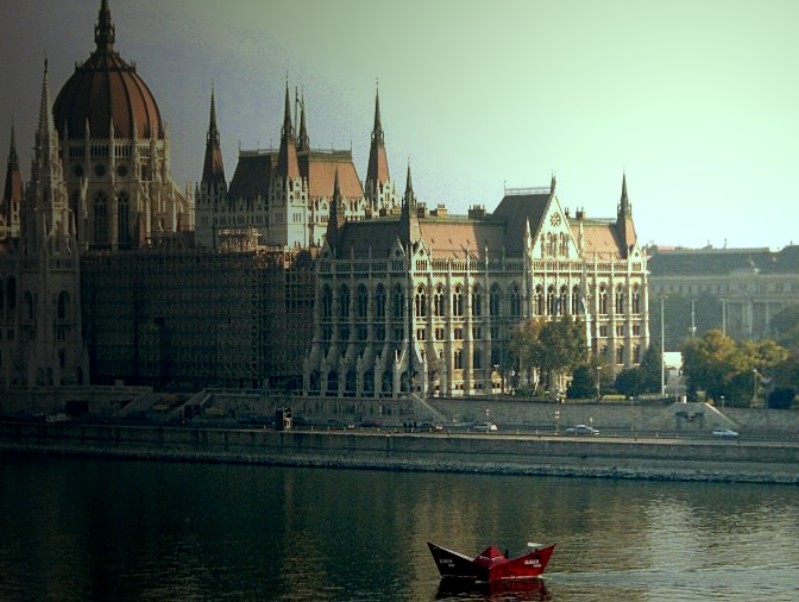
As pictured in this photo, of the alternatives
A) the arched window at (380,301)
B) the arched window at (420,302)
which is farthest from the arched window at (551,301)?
the arched window at (380,301)

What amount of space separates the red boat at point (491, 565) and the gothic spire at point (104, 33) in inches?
3104

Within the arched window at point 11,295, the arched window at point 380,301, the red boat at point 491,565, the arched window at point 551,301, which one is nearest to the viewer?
the red boat at point 491,565

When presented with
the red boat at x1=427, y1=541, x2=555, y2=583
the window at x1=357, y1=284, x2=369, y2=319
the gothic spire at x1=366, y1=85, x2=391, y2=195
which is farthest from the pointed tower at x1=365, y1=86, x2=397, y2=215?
the red boat at x1=427, y1=541, x2=555, y2=583

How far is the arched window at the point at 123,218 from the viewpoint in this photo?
177750 mm

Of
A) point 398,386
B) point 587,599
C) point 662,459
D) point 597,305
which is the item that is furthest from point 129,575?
point 597,305

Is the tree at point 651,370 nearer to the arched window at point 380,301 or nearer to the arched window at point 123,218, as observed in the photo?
the arched window at point 380,301

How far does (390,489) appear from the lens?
12750 centimetres

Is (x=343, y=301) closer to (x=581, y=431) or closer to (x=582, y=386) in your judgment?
(x=582, y=386)

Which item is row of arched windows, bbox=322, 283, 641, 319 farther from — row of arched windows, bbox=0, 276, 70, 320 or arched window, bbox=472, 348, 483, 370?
row of arched windows, bbox=0, 276, 70, 320

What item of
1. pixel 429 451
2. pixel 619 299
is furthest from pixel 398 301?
Answer: pixel 619 299

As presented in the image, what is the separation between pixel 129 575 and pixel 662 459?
31.4 m

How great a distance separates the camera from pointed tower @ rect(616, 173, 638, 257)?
168m

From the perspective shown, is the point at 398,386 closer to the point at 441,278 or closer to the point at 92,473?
the point at 441,278

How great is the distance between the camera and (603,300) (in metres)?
165
